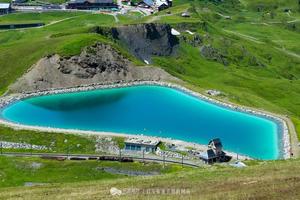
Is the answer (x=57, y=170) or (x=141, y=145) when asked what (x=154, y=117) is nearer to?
(x=141, y=145)

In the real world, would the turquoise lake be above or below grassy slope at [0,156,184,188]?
above

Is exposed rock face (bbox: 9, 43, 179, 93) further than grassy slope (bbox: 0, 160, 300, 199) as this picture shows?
Yes

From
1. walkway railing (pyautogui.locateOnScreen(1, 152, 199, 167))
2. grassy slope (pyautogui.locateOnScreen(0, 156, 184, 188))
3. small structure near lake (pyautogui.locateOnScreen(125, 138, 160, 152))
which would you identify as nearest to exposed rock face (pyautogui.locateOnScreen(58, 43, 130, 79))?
walkway railing (pyautogui.locateOnScreen(1, 152, 199, 167))

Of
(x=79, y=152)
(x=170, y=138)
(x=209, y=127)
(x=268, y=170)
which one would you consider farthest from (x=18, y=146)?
(x=268, y=170)

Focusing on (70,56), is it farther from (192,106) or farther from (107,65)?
(192,106)

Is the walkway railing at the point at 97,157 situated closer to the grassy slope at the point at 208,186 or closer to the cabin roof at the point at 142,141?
the cabin roof at the point at 142,141

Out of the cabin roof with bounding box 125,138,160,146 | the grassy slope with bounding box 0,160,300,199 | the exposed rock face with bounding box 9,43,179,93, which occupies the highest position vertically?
the grassy slope with bounding box 0,160,300,199

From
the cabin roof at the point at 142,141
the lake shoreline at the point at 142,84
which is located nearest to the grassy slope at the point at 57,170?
the cabin roof at the point at 142,141

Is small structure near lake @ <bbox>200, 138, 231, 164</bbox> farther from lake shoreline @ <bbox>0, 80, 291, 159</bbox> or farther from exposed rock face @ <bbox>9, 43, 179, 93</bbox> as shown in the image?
exposed rock face @ <bbox>9, 43, 179, 93</bbox>
